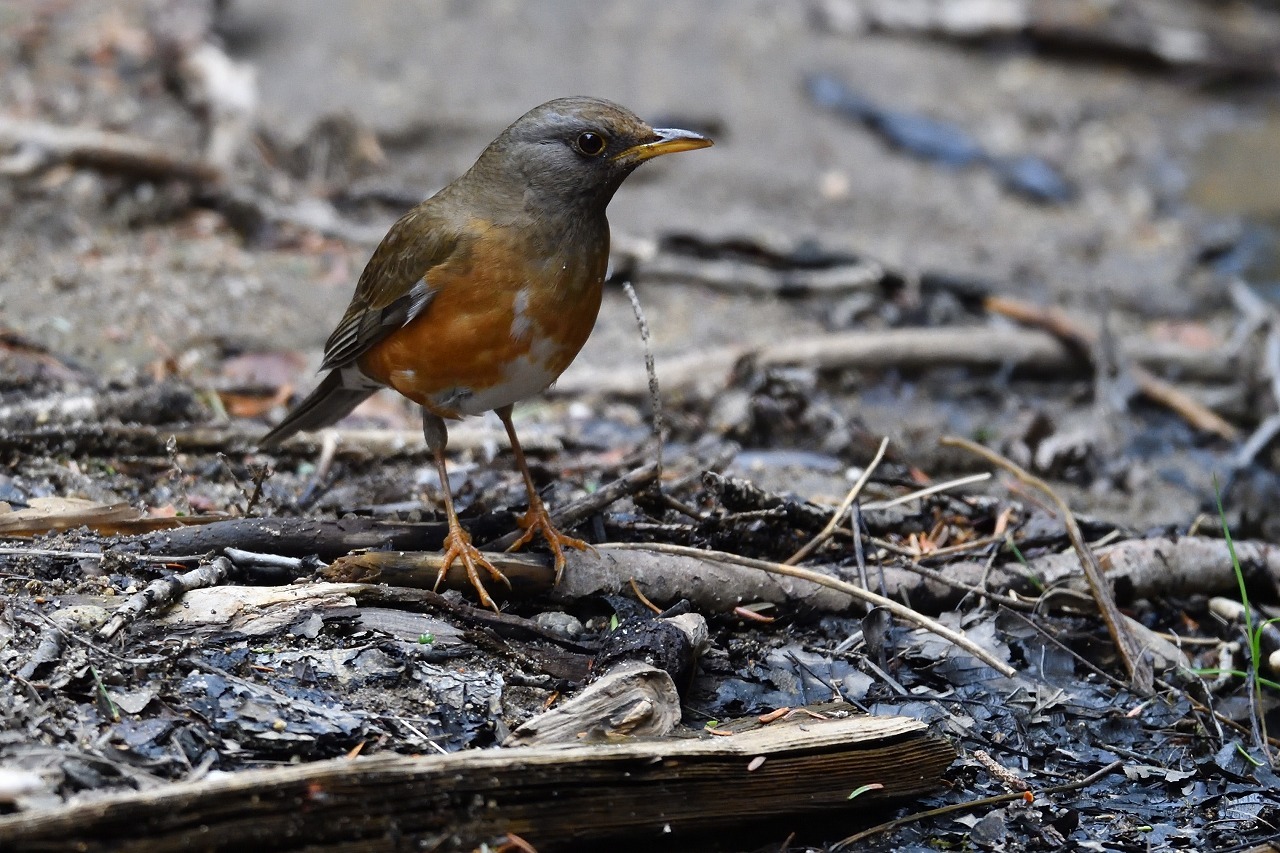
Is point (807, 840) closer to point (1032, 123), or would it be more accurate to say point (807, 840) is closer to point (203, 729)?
point (203, 729)

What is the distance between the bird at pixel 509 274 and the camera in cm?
411

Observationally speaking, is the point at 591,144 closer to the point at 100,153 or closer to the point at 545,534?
the point at 545,534

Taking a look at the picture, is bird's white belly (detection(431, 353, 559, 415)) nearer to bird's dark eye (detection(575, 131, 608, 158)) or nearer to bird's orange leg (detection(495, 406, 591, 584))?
bird's orange leg (detection(495, 406, 591, 584))

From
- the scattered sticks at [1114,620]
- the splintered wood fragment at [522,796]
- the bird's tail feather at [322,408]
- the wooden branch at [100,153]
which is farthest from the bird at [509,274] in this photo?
the wooden branch at [100,153]

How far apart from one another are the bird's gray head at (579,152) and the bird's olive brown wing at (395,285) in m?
0.28

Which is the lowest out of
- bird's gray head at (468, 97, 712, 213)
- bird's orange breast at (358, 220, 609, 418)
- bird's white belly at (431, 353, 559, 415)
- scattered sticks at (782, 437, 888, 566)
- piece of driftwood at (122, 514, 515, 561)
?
scattered sticks at (782, 437, 888, 566)

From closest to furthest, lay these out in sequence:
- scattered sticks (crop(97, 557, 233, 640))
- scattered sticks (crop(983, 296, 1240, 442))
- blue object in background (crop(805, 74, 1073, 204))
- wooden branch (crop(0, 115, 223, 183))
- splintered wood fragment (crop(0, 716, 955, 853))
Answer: splintered wood fragment (crop(0, 716, 955, 853)), scattered sticks (crop(97, 557, 233, 640)), scattered sticks (crop(983, 296, 1240, 442)), wooden branch (crop(0, 115, 223, 183)), blue object in background (crop(805, 74, 1073, 204))

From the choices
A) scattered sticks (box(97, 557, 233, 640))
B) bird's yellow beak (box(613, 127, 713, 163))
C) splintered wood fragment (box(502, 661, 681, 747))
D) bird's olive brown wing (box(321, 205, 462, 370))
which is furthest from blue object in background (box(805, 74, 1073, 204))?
scattered sticks (box(97, 557, 233, 640))

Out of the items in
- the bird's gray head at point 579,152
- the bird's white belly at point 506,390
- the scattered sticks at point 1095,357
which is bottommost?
the scattered sticks at point 1095,357

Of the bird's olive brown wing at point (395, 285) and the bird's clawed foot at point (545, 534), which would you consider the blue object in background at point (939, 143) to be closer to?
the bird's olive brown wing at point (395, 285)

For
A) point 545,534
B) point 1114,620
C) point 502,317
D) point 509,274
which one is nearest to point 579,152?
point 509,274

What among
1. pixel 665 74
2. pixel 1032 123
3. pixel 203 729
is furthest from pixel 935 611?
pixel 1032 123

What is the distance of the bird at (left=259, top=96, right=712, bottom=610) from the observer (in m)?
4.11

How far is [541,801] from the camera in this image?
123 inches
